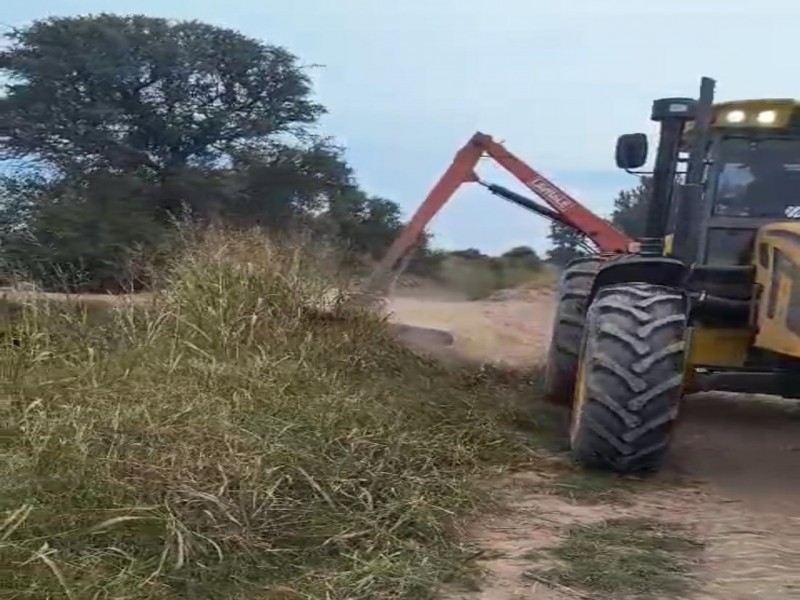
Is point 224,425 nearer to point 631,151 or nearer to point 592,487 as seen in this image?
point 592,487

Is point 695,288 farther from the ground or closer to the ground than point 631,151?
closer to the ground

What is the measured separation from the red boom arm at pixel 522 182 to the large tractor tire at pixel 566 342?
420cm

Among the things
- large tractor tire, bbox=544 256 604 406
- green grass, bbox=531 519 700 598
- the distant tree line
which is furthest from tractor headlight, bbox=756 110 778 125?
the distant tree line

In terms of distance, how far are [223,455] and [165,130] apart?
1278 cm

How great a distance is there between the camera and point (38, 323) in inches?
259

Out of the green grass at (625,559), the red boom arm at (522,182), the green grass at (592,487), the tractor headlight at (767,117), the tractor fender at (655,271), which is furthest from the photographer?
the red boom arm at (522,182)

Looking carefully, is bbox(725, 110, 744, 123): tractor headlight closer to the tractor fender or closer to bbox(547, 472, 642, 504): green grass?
the tractor fender

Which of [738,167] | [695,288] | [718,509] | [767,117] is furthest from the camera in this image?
[738,167]

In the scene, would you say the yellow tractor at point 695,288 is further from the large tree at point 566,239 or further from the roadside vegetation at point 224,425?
the large tree at point 566,239

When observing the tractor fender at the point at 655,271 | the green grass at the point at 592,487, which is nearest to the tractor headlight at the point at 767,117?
the tractor fender at the point at 655,271

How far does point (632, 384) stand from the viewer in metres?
5.84

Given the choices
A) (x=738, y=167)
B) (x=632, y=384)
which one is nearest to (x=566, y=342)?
(x=738, y=167)

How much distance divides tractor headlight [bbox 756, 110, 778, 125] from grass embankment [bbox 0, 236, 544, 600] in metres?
2.20

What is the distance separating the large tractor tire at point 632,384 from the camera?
231 inches
